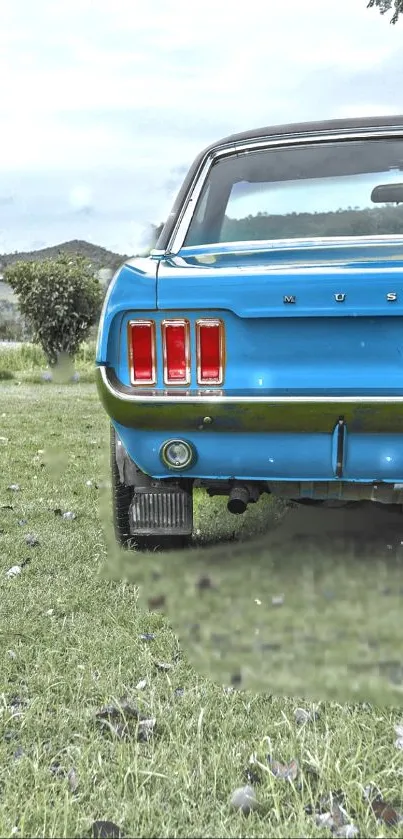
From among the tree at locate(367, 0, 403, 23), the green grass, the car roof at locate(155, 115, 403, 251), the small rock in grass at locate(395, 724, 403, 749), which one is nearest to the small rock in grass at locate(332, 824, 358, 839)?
the green grass

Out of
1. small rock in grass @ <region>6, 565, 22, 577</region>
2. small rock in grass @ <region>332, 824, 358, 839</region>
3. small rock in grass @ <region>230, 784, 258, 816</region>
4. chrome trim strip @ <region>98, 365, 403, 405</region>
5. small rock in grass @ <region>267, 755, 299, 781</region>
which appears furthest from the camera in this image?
small rock in grass @ <region>6, 565, 22, 577</region>

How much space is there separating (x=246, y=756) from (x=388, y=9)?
48.9 feet

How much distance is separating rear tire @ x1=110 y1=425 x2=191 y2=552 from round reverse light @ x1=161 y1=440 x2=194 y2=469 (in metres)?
0.75

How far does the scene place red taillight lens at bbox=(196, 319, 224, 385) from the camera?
2.93 metres

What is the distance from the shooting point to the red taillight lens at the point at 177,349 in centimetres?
292

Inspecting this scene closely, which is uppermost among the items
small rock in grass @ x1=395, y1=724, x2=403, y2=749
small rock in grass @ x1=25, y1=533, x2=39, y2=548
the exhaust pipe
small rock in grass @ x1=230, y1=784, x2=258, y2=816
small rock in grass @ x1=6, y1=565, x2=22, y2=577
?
the exhaust pipe

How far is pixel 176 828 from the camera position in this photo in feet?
6.10

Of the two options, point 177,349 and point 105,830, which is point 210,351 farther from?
point 105,830

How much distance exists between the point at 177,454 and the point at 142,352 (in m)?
0.40

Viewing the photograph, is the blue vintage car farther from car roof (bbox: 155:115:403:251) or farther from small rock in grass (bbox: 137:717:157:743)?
small rock in grass (bbox: 137:717:157:743)

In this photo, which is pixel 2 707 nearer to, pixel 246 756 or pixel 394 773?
pixel 246 756

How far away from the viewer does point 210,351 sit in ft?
9.63

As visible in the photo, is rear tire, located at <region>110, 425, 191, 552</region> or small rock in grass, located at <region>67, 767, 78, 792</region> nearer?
small rock in grass, located at <region>67, 767, 78, 792</region>

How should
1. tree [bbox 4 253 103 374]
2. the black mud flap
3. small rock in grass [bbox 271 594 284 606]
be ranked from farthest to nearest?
1. tree [bbox 4 253 103 374]
2. the black mud flap
3. small rock in grass [bbox 271 594 284 606]
